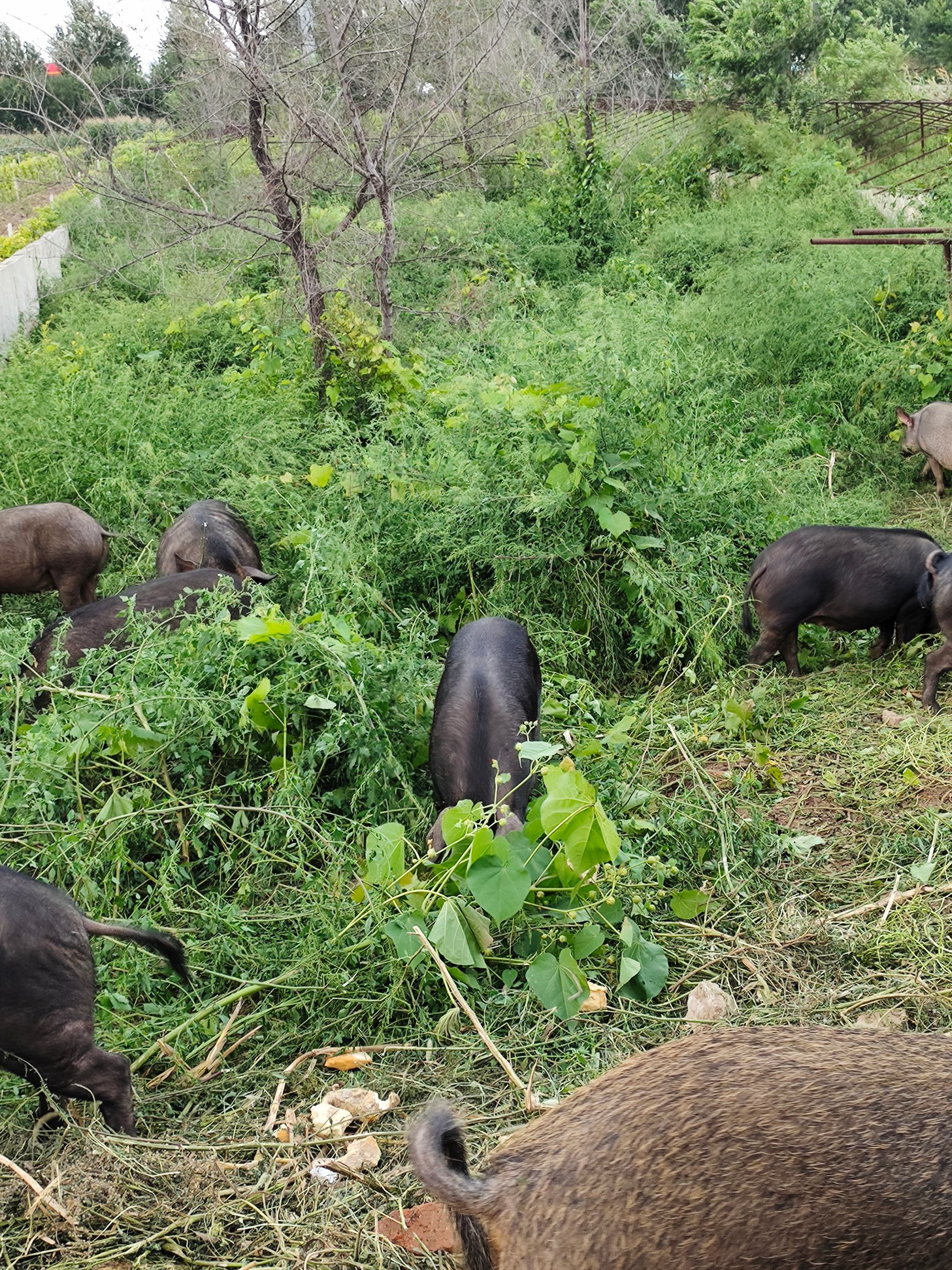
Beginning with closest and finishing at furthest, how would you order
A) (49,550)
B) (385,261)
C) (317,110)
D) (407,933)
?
1. (407,933)
2. (49,550)
3. (317,110)
4. (385,261)

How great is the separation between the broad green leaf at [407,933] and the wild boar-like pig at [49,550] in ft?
13.7

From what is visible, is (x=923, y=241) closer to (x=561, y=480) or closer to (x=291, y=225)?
(x=291, y=225)

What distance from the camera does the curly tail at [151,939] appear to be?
3.63 metres

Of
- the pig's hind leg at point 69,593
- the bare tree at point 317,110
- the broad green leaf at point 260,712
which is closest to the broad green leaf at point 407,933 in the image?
the broad green leaf at point 260,712

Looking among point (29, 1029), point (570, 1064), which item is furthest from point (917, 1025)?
point (29, 1029)

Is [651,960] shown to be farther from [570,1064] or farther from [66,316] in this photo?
[66,316]

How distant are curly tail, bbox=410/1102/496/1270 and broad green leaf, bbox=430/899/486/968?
1375mm

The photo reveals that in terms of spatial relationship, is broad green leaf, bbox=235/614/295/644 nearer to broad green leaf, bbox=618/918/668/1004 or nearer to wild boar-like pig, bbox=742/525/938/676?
broad green leaf, bbox=618/918/668/1004

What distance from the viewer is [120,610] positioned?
5.71m

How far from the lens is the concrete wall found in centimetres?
1277

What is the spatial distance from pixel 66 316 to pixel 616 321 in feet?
23.6

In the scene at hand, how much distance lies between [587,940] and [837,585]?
10.4 feet

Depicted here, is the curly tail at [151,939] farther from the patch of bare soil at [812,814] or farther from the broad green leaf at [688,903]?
the patch of bare soil at [812,814]

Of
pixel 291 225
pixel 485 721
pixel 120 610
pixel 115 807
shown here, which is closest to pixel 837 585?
pixel 485 721
